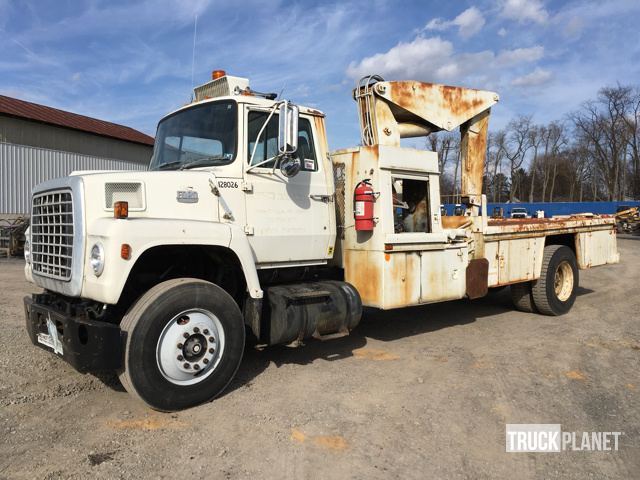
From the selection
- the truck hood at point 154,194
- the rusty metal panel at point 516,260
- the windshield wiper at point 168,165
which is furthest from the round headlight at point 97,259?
the rusty metal panel at point 516,260

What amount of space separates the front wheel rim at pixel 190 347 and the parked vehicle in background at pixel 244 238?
0.01 meters

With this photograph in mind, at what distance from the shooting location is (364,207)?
18.1ft

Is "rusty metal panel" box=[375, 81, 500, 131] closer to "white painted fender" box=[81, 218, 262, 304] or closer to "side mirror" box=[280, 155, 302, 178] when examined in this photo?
"side mirror" box=[280, 155, 302, 178]

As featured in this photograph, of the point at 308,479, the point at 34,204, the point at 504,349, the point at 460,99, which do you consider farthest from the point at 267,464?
the point at 460,99

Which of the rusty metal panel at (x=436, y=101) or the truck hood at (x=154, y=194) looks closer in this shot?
the truck hood at (x=154, y=194)

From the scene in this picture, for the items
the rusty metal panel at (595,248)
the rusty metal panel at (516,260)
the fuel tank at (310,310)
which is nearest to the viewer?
the fuel tank at (310,310)

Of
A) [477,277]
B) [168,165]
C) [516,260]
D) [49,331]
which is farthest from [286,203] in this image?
[516,260]

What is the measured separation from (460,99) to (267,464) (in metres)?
5.43

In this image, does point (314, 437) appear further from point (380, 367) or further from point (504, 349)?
point (504, 349)

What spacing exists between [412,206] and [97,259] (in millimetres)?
3878

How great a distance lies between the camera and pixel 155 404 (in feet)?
13.2

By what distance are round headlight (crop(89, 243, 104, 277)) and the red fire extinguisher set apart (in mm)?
2738

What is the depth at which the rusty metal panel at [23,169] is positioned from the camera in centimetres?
2238

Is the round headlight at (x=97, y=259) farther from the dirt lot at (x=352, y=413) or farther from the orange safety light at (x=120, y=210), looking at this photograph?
the dirt lot at (x=352, y=413)
